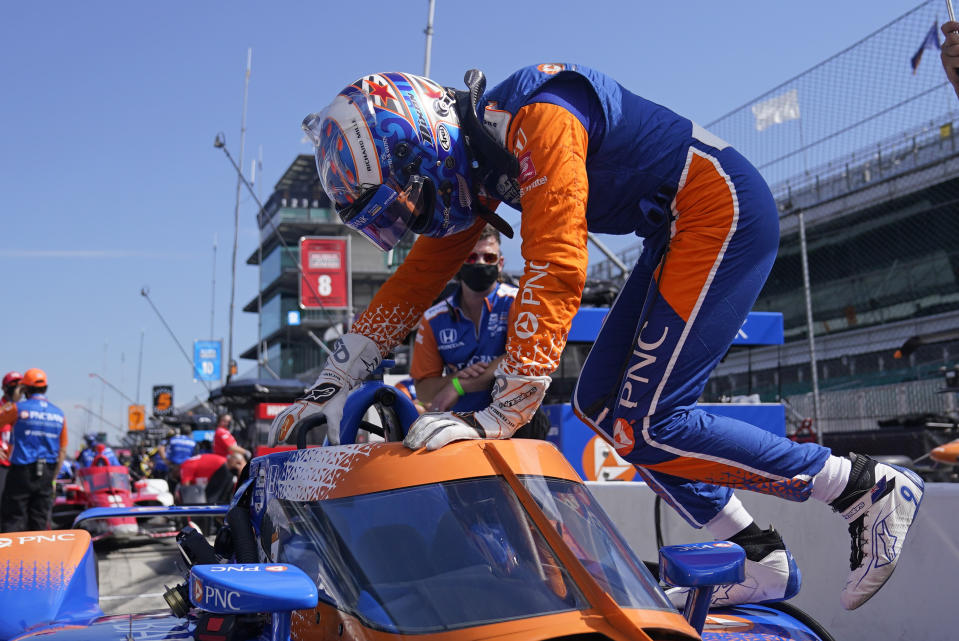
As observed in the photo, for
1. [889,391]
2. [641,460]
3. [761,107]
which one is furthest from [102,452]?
[641,460]

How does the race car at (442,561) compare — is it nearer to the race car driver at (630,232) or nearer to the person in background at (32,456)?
the race car driver at (630,232)

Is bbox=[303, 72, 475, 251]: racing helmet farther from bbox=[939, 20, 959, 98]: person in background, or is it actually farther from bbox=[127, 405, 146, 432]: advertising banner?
bbox=[127, 405, 146, 432]: advertising banner

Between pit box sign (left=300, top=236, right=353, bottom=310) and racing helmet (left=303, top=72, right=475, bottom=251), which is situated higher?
pit box sign (left=300, top=236, right=353, bottom=310)

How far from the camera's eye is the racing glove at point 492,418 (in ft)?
5.97

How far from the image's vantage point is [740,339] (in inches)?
298

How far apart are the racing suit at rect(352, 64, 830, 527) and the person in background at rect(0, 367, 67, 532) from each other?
7164mm

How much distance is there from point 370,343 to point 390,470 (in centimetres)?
113

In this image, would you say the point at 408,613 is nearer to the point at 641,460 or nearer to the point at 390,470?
the point at 390,470

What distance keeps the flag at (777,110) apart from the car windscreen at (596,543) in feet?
27.0

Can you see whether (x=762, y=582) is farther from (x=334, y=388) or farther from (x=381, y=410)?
(x=334, y=388)

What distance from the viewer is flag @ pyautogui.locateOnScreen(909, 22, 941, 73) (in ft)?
27.0

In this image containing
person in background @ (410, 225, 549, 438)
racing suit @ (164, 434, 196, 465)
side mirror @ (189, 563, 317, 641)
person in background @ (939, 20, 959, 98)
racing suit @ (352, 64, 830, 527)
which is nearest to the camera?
side mirror @ (189, 563, 317, 641)

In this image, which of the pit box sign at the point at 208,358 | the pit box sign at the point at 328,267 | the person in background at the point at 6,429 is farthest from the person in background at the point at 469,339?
the pit box sign at the point at 208,358

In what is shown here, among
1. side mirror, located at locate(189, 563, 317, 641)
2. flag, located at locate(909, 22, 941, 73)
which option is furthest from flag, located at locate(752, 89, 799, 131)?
side mirror, located at locate(189, 563, 317, 641)
